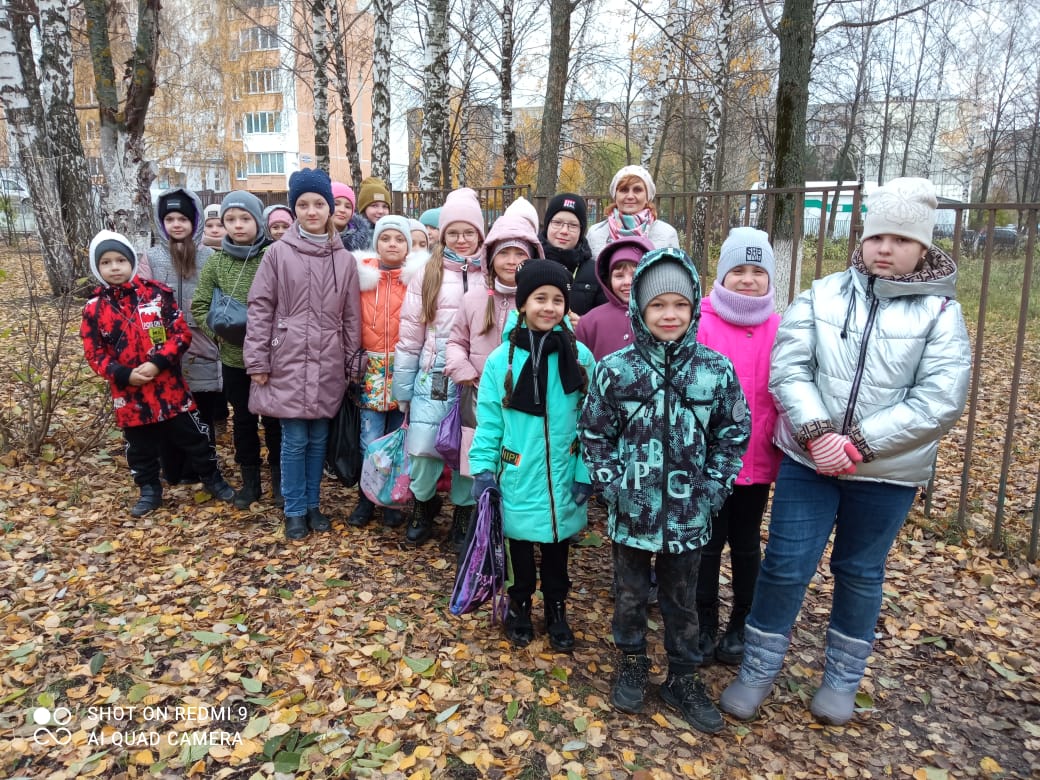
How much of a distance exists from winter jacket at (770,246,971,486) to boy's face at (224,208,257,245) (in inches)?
139

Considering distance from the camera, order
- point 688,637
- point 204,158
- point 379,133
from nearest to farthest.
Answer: point 688,637 < point 379,133 < point 204,158

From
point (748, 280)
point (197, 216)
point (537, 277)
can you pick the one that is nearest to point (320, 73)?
point (197, 216)

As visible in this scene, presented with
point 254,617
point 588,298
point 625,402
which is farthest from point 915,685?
point 254,617

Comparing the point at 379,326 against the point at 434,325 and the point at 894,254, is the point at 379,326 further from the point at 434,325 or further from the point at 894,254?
the point at 894,254

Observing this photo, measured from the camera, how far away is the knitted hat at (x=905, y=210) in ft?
8.06

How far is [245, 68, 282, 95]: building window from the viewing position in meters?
29.3

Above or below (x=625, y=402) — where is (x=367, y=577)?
below

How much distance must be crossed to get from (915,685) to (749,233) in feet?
7.58

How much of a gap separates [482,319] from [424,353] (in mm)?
510

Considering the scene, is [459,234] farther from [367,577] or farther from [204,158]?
[204,158]

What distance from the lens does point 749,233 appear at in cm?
291

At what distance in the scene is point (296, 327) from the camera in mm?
4062

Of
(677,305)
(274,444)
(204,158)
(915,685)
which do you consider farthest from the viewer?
(204,158)

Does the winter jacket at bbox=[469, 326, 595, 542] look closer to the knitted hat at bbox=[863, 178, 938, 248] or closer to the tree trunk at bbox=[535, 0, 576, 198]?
the knitted hat at bbox=[863, 178, 938, 248]
